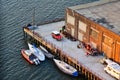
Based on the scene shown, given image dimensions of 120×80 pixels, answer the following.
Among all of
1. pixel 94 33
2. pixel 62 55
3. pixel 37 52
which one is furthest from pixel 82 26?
pixel 37 52

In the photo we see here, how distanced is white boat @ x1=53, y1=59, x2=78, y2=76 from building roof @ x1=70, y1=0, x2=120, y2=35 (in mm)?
13951

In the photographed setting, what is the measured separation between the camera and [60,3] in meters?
158

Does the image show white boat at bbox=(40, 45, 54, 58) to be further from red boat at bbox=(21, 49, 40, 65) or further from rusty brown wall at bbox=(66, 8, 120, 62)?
rusty brown wall at bbox=(66, 8, 120, 62)

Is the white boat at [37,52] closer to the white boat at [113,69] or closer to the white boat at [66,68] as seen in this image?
the white boat at [66,68]

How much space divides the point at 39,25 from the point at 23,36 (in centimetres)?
590

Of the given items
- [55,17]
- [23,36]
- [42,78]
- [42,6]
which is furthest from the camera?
[42,6]

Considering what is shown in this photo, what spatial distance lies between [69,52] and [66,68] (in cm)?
614

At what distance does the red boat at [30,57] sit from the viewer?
117238 mm

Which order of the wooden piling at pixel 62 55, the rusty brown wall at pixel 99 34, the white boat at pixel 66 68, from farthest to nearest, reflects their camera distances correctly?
the white boat at pixel 66 68 < the rusty brown wall at pixel 99 34 < the wooden piling at pixel 62 55

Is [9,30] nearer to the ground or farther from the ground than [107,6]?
nearer to the ground

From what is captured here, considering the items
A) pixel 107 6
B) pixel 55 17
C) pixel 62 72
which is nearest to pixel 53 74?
pixel 62 72

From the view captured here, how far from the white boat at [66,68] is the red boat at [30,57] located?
535 centimetres

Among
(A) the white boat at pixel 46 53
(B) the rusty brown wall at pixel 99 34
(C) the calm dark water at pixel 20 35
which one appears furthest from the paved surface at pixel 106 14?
(C) the calm dark water at pixel 20 35

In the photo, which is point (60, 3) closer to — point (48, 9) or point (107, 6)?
point (48, 9)
